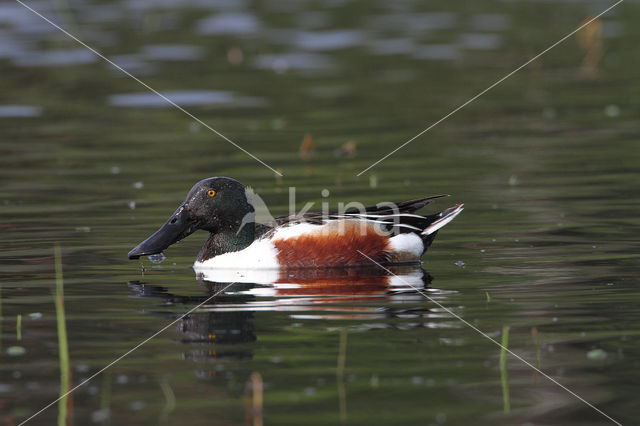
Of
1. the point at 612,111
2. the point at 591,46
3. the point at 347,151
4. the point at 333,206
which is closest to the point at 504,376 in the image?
→ the point at 333,206

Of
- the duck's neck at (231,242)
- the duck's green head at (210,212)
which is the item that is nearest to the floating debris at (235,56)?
the duck's green head at (210,212)

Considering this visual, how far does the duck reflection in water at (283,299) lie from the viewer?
23.3 ft

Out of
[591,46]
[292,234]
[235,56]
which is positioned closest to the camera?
[292,234]

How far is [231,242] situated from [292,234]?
0.62 meters

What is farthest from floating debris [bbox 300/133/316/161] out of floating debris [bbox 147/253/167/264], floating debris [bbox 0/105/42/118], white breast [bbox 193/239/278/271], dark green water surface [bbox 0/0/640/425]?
floating debris [bbox 0/105/42/118]

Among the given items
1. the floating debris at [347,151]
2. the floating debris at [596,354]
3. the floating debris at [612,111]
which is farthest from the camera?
the floating debris at [612,111]

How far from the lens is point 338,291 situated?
8.37 meters

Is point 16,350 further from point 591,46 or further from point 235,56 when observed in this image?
point 591,46

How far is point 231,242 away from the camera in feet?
31.0

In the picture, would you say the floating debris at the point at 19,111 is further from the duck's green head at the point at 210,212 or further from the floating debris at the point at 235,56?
the duck's green head at the point at 210,212

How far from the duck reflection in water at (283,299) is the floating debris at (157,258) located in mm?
759

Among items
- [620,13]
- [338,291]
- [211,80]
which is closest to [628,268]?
[338,291]

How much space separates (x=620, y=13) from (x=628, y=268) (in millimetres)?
21238

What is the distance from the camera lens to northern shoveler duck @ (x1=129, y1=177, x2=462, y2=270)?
30.2ft
